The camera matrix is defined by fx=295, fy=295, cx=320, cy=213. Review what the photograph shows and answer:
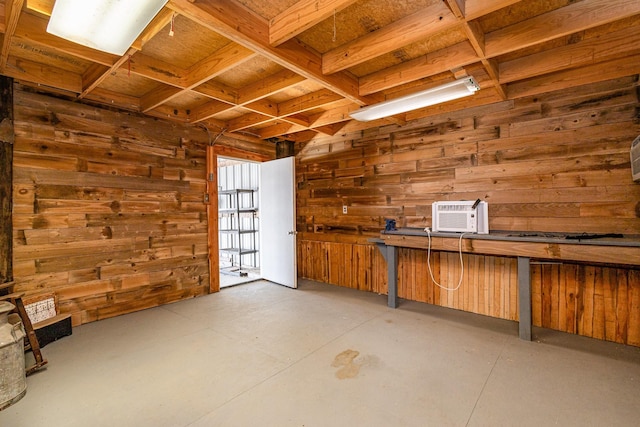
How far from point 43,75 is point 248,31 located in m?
2.27

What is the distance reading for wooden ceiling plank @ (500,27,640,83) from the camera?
2.23 metres

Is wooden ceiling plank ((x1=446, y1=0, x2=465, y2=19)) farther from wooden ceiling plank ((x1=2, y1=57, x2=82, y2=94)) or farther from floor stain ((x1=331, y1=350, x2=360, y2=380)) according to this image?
wooden ceiling plank ((x1=2, y1=57, x2=82, y2=94))

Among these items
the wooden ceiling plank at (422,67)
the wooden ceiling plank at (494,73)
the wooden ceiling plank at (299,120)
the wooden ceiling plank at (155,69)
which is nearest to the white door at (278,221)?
the wooden ceiling plank at (299,120)

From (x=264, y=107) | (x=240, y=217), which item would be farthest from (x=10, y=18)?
(x=240, y=217)

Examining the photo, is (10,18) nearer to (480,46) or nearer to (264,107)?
(264,107)

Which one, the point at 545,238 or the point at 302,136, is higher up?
the point at 302,136

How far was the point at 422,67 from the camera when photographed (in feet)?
8.57

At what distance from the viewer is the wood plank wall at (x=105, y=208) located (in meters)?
2.91

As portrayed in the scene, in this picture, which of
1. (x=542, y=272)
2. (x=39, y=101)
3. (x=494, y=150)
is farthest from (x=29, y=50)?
(x=542, y=272)

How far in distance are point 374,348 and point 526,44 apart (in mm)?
2663

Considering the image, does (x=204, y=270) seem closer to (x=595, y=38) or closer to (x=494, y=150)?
(x=494, y=150)

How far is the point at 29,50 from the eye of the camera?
Result: 251 centimetres

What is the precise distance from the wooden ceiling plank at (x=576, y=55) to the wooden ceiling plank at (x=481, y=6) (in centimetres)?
108

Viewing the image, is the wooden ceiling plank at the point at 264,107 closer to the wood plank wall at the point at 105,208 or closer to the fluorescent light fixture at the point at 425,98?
the fluorescent light fixture at the point at 425,98
